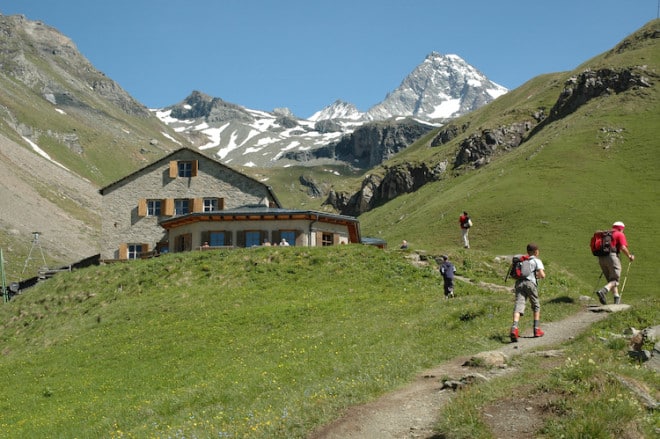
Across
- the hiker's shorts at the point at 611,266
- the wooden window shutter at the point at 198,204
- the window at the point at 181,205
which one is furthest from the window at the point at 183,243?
the hiker's shorts at the point at 611,266

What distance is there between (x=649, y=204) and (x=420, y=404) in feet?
263

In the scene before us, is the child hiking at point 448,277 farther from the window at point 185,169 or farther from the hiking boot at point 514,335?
the window at point 185,169

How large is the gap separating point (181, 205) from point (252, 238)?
13475 millimetres

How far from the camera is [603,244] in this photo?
23000 millimetres

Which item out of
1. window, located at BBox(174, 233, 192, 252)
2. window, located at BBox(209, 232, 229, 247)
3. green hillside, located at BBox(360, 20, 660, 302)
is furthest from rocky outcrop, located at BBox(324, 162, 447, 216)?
window, located at BBox(209, 232, 229, 247)

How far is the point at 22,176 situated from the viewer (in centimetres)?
15425

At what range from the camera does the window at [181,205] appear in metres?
61.8

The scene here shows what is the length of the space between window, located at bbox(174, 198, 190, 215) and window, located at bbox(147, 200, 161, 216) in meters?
1.65

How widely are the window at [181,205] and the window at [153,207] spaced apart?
1.65m

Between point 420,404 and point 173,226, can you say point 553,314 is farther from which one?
point 173,226

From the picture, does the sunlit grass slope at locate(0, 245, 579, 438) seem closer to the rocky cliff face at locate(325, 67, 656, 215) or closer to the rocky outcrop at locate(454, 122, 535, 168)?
the rocky cliff face at locate(325, 67, 656, 215)

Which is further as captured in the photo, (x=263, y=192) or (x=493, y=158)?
(x=493, y=158)

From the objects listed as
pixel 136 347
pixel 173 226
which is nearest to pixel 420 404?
pixel 136 347

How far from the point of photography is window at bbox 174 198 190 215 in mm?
61812
